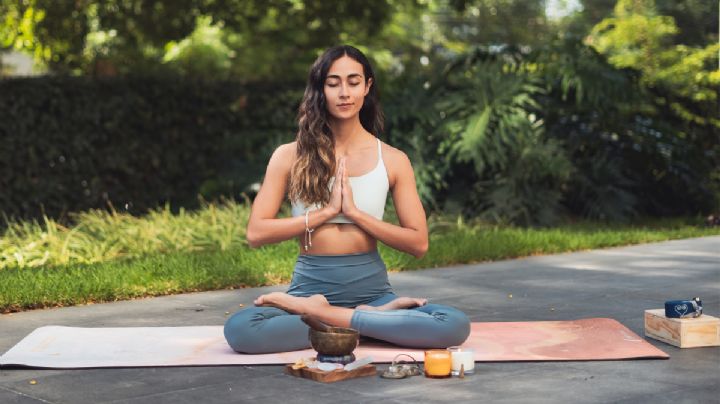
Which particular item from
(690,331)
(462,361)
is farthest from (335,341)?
(690,331)

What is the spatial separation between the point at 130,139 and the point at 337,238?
31.3 ft

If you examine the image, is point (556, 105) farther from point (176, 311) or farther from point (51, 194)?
point (176, 311)

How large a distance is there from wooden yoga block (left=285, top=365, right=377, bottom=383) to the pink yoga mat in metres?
0.28

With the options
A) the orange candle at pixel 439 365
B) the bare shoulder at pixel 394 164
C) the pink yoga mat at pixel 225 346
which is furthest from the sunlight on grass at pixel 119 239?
the orange candle at pixel 439 365

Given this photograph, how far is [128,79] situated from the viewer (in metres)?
15.3

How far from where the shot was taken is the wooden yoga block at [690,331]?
623 centimetres

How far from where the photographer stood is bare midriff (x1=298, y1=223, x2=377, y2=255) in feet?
20.4

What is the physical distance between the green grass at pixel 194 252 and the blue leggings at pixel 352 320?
2.51m

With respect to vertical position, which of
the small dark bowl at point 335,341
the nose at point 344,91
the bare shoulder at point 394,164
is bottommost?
the small dark bowl at point 335,341

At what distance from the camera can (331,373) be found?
5.43m

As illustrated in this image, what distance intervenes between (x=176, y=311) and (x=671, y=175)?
8.86m

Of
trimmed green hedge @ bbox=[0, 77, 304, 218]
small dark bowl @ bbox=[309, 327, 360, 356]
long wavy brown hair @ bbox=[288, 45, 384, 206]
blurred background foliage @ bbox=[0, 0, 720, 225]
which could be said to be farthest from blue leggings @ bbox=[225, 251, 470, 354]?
trimmed green hedge @ bbox=[0, 77, 304, 218]

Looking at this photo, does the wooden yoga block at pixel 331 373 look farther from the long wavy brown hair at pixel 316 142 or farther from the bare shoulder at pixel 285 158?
the bare shoulder at pixel 285 158

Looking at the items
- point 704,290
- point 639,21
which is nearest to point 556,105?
point 639,21
